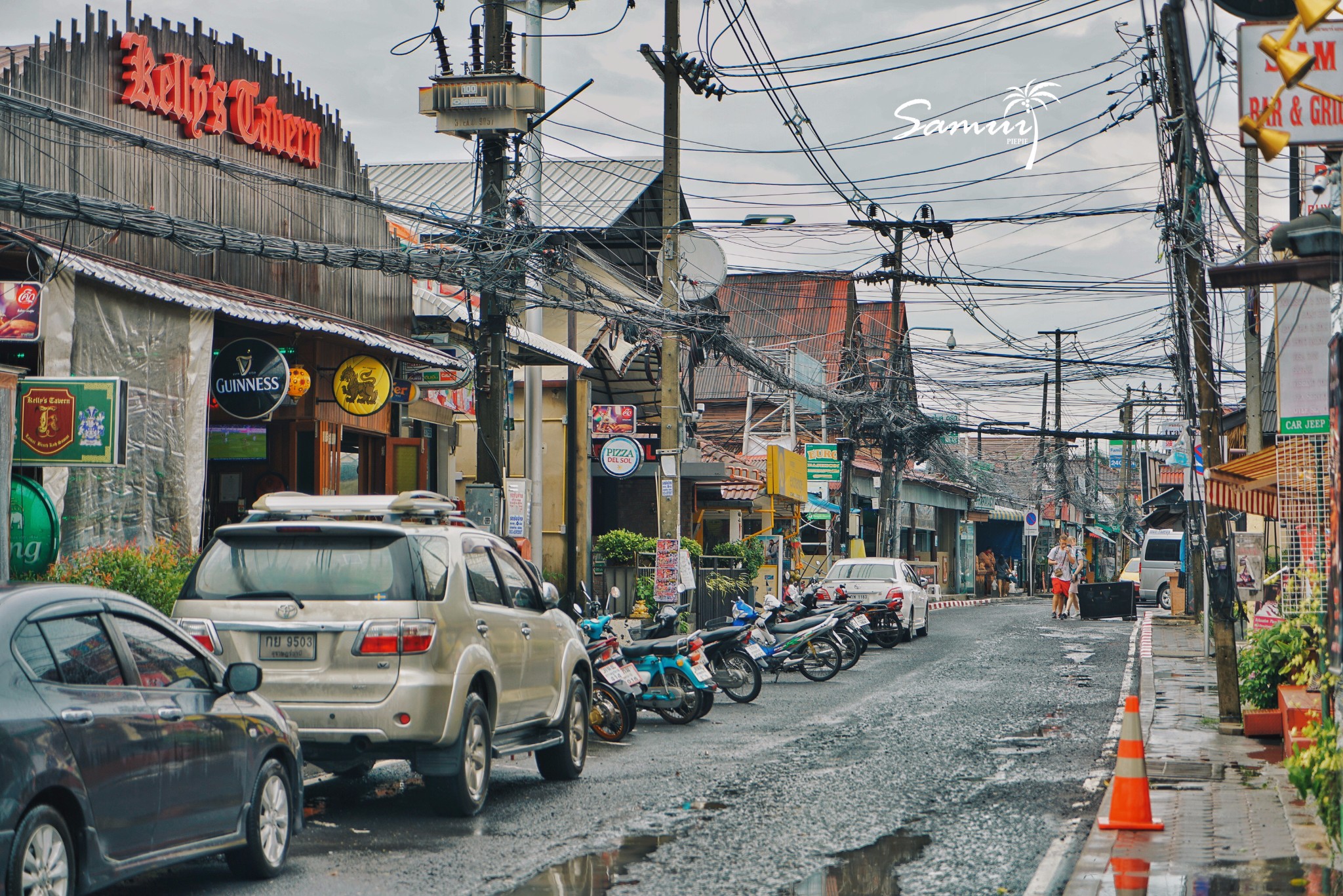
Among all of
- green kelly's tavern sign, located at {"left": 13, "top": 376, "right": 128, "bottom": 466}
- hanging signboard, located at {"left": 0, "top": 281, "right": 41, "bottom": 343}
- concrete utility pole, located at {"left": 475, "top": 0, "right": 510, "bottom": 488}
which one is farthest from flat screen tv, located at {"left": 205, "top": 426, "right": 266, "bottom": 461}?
hanging signboard, located at {"left": 0, "top": 281, "right": 41, "bottom": 343}

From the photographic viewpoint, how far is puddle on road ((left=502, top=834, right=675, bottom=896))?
7023 millimetres

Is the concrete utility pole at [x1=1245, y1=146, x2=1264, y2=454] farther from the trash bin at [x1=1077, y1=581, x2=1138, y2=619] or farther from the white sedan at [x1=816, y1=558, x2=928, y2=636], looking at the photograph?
the trash bin at [x1=1077, y1=581, x2=1138, y2=619]

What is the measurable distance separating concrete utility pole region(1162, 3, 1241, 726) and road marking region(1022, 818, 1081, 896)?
526cm

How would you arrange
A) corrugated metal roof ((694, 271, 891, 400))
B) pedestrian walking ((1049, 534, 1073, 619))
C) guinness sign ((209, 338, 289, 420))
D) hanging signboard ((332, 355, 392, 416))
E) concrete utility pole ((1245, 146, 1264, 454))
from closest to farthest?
guinness sign ((209, 338, 289, 420))
hanging signboard ((332, 355, 392, 416))
concrete utility pole ((1245, 146, 1264, 454))
pedestrian walking ((1049, 534, 1073, 619))
corrugated metal roof ((694, 271, 891, 400))

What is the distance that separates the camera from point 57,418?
491 inches

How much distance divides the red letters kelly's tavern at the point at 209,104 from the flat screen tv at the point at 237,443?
11.7 feet

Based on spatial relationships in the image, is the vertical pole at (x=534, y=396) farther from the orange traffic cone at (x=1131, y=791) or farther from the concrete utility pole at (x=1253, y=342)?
the orange traffic cone at (x=1131, y=791)

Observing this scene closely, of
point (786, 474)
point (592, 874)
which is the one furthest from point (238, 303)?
point (786, 474)

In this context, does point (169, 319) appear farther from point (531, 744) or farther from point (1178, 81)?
point (1178, 81)

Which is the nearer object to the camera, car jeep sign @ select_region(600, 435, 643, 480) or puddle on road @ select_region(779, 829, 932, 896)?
puddle on road @ select_region(779, 829, 932, 896)

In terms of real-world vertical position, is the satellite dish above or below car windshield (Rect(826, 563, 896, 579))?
above

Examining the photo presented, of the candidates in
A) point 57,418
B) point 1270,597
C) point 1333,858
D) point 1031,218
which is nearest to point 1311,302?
point 1333,858

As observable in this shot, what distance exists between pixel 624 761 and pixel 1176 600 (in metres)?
31.4

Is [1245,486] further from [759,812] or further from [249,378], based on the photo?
[249,378]
